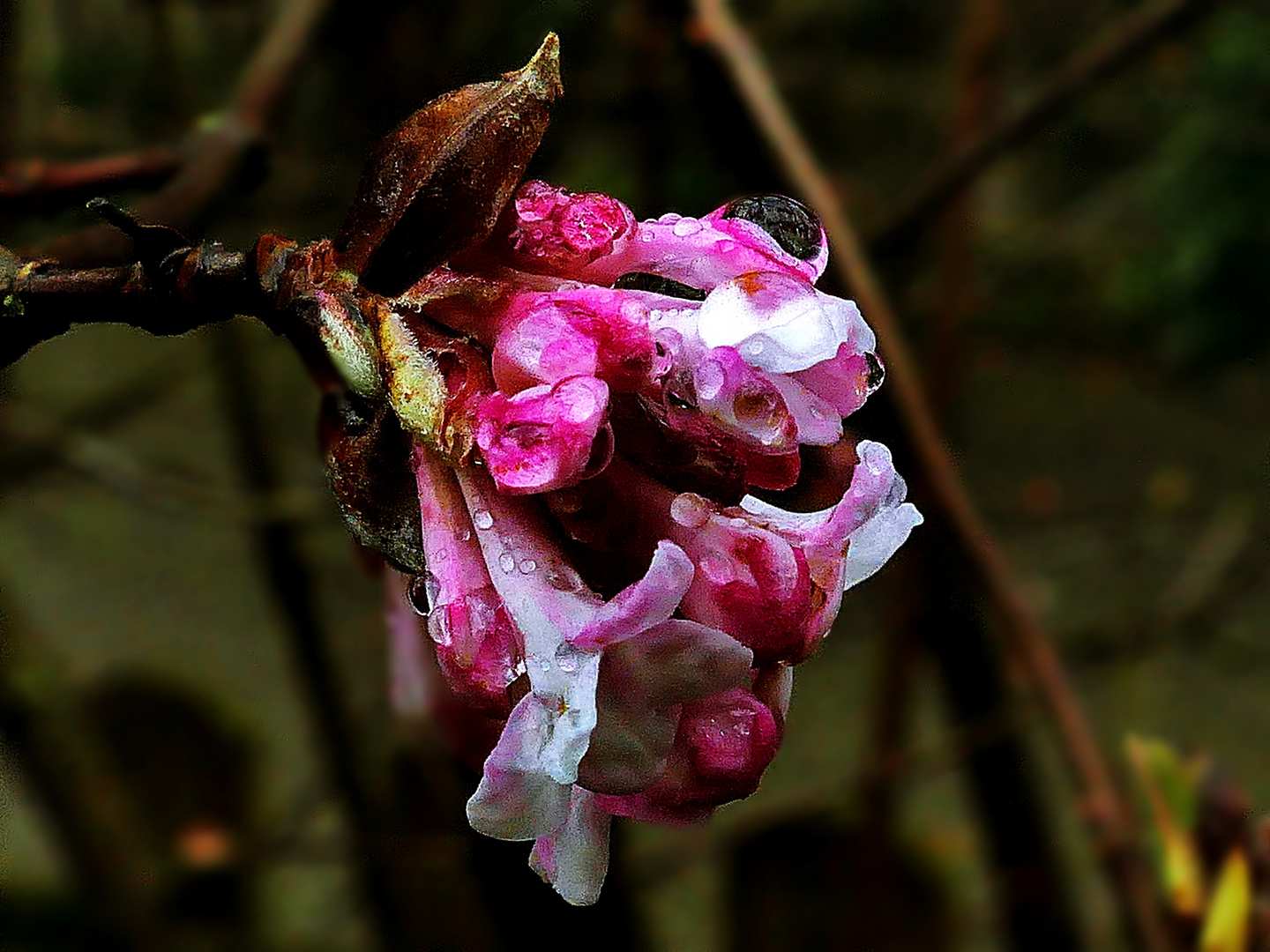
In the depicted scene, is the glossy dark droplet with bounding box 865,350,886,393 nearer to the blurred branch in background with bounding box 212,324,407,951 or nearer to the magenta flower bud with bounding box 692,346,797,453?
the magenta flower bud with bounding box 692,346,797,453

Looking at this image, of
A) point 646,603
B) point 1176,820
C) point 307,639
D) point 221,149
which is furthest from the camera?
point 307,639

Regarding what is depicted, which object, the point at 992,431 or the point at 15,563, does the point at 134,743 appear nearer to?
the point at 15,563

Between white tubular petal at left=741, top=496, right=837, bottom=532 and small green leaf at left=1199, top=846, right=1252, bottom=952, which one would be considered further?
small green leaf at left=1199, top=846, right=1252, bottom=952

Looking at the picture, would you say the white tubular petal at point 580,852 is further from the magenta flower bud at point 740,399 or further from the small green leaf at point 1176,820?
the small green leaf at point 1176,820

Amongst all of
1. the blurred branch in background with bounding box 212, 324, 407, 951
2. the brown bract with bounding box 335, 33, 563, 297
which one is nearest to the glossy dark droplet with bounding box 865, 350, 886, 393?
the brown bract with bounding box 335, 33, 563, 297

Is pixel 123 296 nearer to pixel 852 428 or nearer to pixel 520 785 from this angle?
pixel 520 785

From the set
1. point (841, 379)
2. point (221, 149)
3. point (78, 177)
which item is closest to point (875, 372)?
point (841, 379)
